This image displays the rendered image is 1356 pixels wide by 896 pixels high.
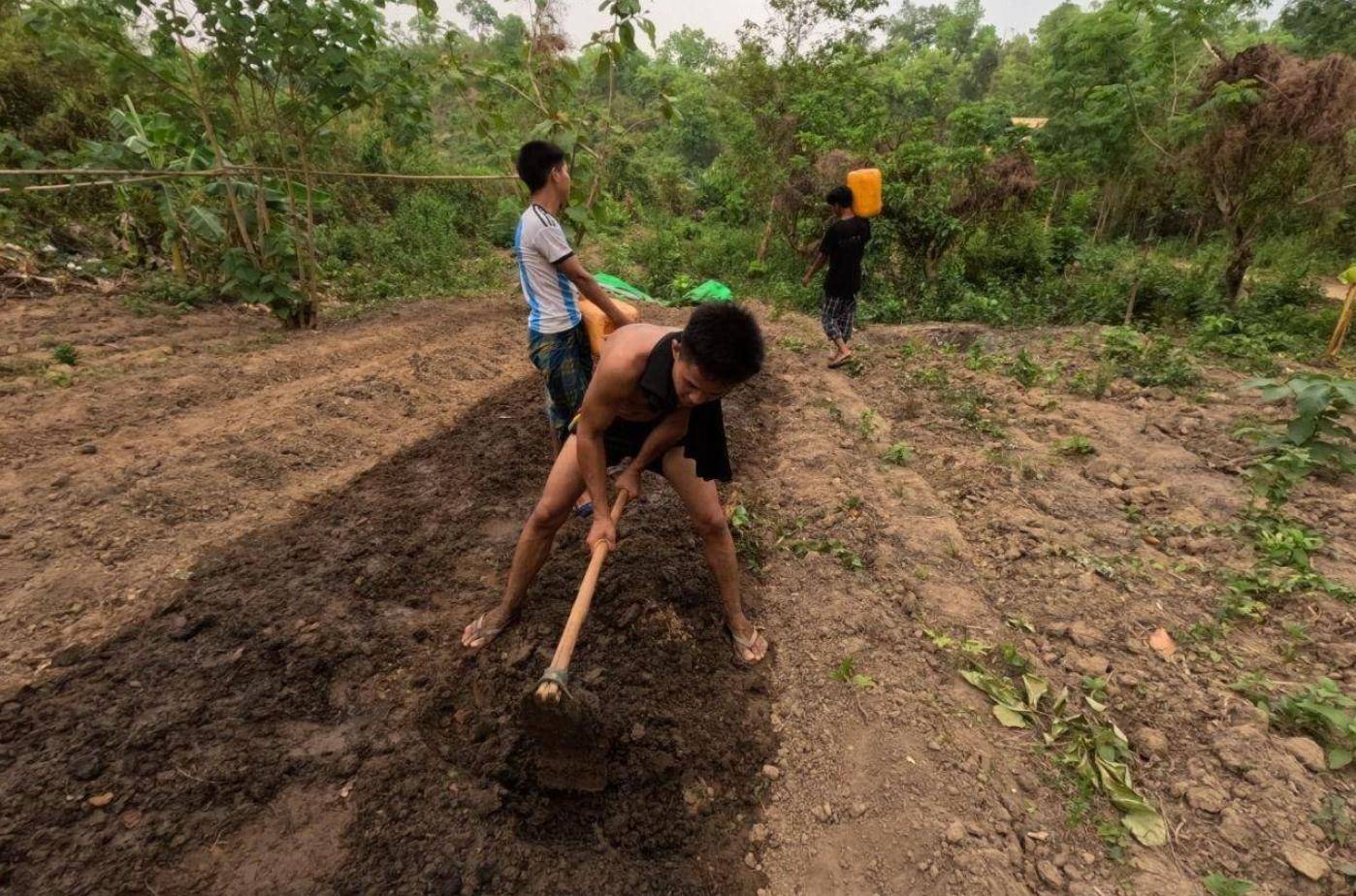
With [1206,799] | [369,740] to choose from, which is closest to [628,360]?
[369,740]

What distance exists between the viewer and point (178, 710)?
2045 millimetres

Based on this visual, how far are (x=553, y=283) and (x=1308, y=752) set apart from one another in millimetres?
3324

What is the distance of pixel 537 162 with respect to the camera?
283cm

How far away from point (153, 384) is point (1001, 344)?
23.9 feet

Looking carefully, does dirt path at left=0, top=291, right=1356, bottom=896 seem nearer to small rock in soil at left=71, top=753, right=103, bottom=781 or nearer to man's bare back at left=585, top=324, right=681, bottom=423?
small rock in soil at left=71, top=753, right=103, bottom=781

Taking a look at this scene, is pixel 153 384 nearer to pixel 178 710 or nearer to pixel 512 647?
pixel 178 710

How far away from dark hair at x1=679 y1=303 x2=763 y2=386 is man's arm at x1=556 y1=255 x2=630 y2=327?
4.07 feet

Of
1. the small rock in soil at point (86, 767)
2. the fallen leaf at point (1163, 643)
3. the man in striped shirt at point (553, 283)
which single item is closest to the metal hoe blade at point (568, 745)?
the small rock in soil at point (86, 767)

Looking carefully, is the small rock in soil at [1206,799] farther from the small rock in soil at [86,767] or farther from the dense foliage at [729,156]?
the dense foliage at [729,156]

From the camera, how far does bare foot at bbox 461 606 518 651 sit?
97.7 inches

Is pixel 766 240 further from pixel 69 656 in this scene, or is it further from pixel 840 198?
pixel 69 656

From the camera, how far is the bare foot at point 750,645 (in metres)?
2.53

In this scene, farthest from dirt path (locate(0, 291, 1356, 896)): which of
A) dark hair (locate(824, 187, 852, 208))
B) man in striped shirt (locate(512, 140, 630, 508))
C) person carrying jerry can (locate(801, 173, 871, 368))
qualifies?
dark hair (locate(824, 187, 852, 208))

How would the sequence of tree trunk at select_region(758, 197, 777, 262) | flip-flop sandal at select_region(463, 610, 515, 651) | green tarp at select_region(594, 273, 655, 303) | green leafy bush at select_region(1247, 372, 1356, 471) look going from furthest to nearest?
tree trunk at select_region(758, 197, 777, 262)
green tarp at select_region(594, 273, 655, 303)
green leafy bush at select_region(1247, 372, 1356, 471)
flip-flop sandal at select_region(463, 610, 515, 651)
